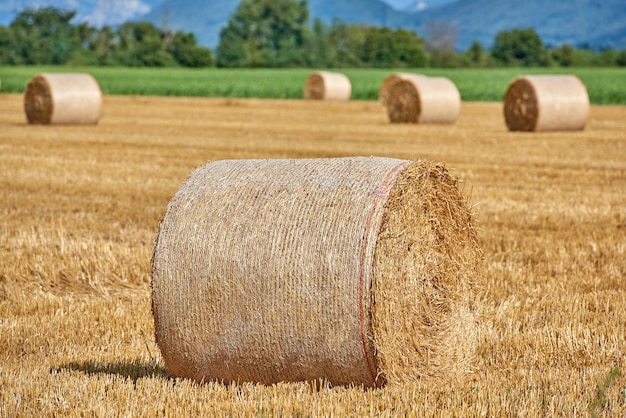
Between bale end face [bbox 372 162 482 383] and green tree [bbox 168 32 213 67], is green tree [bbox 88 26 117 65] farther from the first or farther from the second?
bale end face [bbox 372 162 482 383]

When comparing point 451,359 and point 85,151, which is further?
point 85,151

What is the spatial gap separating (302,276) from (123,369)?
1421 millimetres

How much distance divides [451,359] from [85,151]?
12913mm

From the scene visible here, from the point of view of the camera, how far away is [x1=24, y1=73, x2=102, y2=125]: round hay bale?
23297 mm

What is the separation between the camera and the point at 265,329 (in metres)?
5.04

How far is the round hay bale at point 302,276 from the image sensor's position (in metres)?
4.93

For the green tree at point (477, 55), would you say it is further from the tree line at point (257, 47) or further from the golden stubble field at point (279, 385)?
the golden stubble field at point (279, 385)

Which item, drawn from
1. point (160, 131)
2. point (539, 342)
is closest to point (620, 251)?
point (539, 342)

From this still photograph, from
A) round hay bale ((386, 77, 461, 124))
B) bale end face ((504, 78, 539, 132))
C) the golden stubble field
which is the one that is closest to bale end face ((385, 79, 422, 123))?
round hay bale ((386, 77, 461, 124))

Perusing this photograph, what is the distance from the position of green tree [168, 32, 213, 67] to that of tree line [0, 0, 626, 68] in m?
0.07

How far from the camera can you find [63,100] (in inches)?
918

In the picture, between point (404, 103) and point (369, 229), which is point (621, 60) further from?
point (369, 229)

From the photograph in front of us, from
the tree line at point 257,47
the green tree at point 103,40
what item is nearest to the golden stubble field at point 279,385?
the tree line at point 257,47

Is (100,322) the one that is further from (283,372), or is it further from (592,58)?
(592,58)
